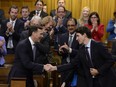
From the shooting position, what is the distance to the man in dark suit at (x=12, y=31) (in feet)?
21.0

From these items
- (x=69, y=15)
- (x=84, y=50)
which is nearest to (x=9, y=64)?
(x=84, y=50)

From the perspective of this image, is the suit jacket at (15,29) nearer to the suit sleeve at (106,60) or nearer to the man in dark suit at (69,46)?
the man in dark suit at (69,46)

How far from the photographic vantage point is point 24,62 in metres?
4.31

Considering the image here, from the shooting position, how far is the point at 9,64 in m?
5.62

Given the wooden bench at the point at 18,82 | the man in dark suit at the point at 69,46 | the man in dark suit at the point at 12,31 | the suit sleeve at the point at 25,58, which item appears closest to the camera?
the wooden bench at the point at 18,82

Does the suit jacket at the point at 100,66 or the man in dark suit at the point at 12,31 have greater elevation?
the man in dark suit at the point at 12,31

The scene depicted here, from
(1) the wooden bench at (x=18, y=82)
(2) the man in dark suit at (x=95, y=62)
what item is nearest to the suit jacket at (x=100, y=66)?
(2) the man in dark suit at (x=95, y=62)

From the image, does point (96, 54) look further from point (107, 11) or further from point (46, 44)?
point (107, 11)

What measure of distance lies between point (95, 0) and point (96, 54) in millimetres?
4786

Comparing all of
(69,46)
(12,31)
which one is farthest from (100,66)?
(12,31)

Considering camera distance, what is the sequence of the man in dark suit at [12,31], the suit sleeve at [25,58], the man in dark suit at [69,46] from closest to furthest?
1. the suit sleeve at [25,58]
2. the man in dark suit at [69,46]
3. the man in dark suit at [12,31]

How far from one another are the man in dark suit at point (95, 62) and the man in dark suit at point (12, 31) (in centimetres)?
223

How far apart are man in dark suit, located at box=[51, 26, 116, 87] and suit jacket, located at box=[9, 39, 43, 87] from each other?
0.63 meters

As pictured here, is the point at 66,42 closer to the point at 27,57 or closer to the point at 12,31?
the point at 27,57
